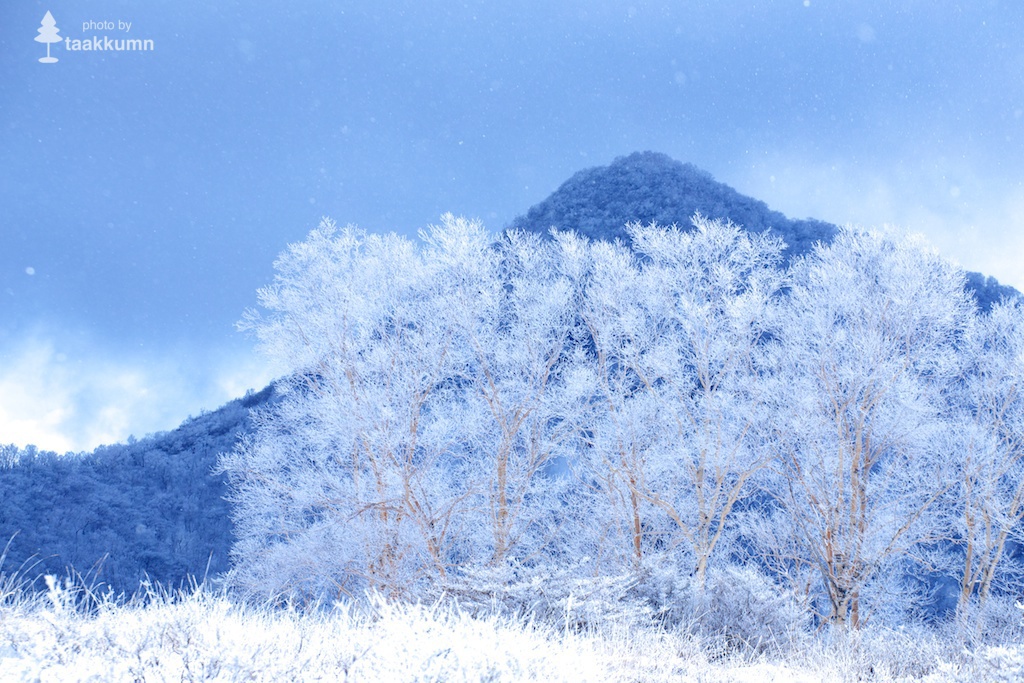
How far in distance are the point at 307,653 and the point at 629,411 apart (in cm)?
1031

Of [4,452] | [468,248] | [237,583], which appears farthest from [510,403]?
[4,452]

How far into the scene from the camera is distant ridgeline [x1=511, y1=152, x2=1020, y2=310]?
111 feet

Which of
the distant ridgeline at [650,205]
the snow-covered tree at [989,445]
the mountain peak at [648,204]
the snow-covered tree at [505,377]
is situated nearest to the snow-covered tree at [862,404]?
the snow-covered tree at [989,445]

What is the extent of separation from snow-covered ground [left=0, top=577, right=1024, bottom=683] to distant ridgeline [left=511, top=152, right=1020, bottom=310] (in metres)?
27.0

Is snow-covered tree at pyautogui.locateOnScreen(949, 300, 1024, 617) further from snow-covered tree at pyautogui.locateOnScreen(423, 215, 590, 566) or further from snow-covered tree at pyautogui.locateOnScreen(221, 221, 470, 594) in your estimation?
snow-covered tree at pyautogui.locateOnScreen(221, 221, 470, 594)

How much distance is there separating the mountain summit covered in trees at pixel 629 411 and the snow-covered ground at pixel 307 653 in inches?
295

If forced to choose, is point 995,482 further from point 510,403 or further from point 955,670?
point 955,670

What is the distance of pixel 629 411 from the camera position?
13.8 meters

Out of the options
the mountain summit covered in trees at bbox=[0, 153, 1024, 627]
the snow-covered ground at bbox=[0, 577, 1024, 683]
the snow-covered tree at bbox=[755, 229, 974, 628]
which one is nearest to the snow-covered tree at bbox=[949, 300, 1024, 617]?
the mountain summit covered in trees at bbox=[0, 153, 1024, 627]

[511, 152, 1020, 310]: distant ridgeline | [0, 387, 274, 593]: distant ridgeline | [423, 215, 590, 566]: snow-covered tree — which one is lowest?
[0, 387, 274, 593]: distant ridgeline

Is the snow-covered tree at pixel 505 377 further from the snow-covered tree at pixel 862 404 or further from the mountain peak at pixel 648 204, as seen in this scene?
the mountain peak at pixel 648 204

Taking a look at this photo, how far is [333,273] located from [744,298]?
7937mm

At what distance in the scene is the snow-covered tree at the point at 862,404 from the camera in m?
12.9

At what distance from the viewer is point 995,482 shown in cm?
1427
